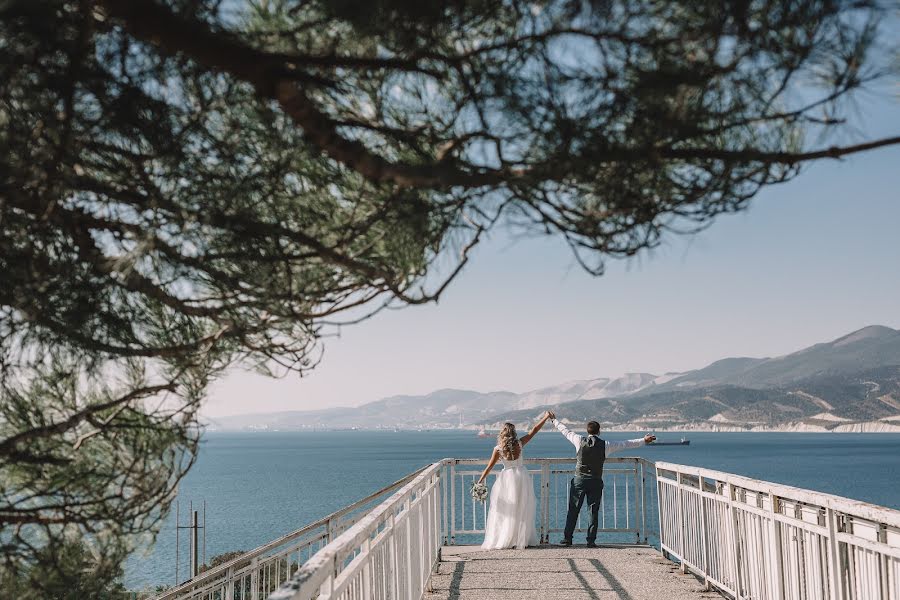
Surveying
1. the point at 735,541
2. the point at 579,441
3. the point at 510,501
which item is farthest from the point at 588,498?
the point at 735,541

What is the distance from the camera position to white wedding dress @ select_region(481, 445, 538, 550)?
9.85m

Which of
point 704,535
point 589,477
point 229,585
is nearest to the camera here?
point 229,585

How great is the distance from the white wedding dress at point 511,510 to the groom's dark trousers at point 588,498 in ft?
1.61

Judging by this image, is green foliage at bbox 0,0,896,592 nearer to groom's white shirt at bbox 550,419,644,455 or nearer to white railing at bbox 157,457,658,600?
white railing at bbox 157,457,658,600

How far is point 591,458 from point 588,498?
0.50 metres

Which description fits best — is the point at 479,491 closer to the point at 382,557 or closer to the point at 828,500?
the point at 382,557

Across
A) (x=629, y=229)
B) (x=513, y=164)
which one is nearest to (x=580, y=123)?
(x=513, y=164)

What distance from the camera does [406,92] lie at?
298cm

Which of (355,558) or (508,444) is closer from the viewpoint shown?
(355,558)

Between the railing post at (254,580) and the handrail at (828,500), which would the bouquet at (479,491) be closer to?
the handrail at (828,500)

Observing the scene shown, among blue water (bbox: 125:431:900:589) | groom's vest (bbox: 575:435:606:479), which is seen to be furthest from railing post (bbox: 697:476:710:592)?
blue water (bbox: 125:431:900:589)

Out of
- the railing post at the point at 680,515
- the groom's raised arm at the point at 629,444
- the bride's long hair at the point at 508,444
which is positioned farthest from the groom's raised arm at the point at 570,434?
the railing post at the point at 680,515

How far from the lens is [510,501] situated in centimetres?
982

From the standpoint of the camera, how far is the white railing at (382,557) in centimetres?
289
